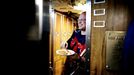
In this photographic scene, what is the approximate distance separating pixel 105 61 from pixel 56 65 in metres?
2.82

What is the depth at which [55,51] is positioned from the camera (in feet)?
16.5

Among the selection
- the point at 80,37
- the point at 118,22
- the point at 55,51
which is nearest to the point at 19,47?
the point at 118,22

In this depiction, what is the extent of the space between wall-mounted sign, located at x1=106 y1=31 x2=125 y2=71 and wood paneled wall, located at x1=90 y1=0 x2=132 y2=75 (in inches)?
2.9

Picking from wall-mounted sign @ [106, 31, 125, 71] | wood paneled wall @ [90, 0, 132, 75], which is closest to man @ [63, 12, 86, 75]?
wood paneled wall @ [90, 0, 132, 75]

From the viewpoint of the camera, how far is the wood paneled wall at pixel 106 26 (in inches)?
97.8

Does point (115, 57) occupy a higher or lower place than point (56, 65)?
higher

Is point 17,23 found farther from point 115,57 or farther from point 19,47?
point 115,57

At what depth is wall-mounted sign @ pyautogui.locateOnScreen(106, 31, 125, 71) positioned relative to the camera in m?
2.53

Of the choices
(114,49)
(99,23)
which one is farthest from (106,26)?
(114,49)

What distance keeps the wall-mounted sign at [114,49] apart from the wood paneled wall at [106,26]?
0.07m

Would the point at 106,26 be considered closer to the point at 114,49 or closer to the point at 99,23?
the point at 99,23

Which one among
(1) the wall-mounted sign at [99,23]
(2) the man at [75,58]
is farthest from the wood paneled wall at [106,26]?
(2) the man at [75,58]

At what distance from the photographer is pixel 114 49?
259 cm

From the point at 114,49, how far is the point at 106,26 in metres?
0.43
